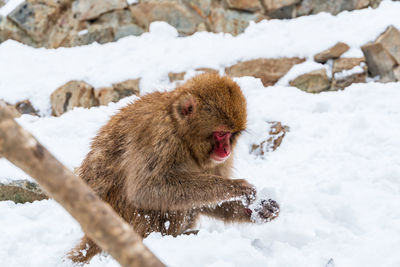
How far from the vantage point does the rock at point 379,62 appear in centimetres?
669

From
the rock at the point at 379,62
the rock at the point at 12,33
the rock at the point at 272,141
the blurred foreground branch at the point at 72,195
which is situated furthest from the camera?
the rock at the point at 12,33

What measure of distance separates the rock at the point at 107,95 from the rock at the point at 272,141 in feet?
11.4

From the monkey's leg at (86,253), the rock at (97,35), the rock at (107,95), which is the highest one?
the monkey's leg at (86,253)

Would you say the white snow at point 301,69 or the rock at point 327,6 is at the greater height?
the rock at point 327,6

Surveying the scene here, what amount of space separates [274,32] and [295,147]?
4.06 m

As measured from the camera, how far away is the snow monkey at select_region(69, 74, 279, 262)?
269 centimetres

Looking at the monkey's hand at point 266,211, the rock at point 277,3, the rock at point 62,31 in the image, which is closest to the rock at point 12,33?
the rock at point 62,31

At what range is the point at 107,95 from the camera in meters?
7.10

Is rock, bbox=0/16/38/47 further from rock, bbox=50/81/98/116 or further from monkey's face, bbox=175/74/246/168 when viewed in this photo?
monkey's face, bbox=175/74/246/168

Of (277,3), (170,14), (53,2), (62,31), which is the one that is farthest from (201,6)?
(53,2)

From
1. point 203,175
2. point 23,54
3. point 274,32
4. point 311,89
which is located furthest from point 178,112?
point 23,54

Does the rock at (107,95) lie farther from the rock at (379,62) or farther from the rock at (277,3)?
the rock at (379,62)

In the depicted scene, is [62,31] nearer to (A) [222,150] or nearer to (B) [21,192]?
(B) [21,192]

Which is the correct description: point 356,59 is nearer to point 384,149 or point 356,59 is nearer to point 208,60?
point 208,60
